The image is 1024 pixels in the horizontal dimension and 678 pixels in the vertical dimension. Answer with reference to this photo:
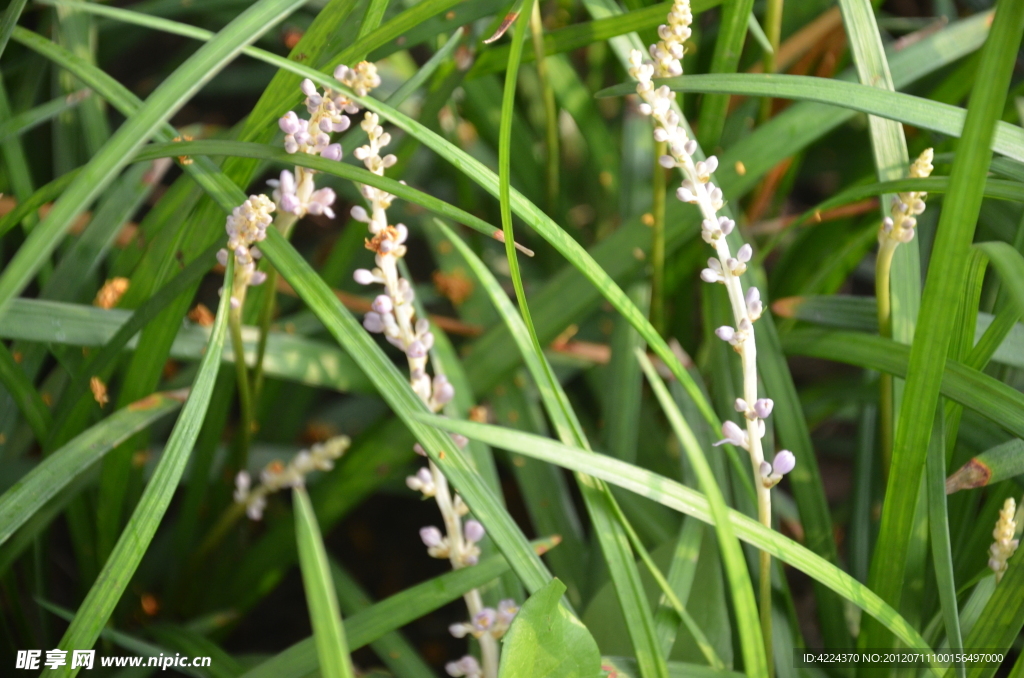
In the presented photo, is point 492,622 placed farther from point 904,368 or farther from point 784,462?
point 904,368

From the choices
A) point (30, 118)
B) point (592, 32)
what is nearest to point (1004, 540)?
point (592, 32)

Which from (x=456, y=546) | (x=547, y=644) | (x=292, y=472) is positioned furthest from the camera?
(x=292, y=472)

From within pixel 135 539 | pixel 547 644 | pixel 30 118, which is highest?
pixel 30 118

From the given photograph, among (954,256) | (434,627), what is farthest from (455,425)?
(434,627)

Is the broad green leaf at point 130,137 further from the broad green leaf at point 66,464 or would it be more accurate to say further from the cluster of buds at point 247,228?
the broad green leaf at point 66,464

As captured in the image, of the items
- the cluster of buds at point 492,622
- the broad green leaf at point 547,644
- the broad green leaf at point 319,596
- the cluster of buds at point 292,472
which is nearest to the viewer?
the broad green leaf at point 319,596

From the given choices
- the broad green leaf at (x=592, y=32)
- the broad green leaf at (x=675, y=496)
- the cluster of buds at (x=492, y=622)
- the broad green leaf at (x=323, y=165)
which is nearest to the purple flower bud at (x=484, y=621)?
the cluster of buds at (x=492, y=622)

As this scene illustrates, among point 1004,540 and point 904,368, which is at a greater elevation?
point 904,368
